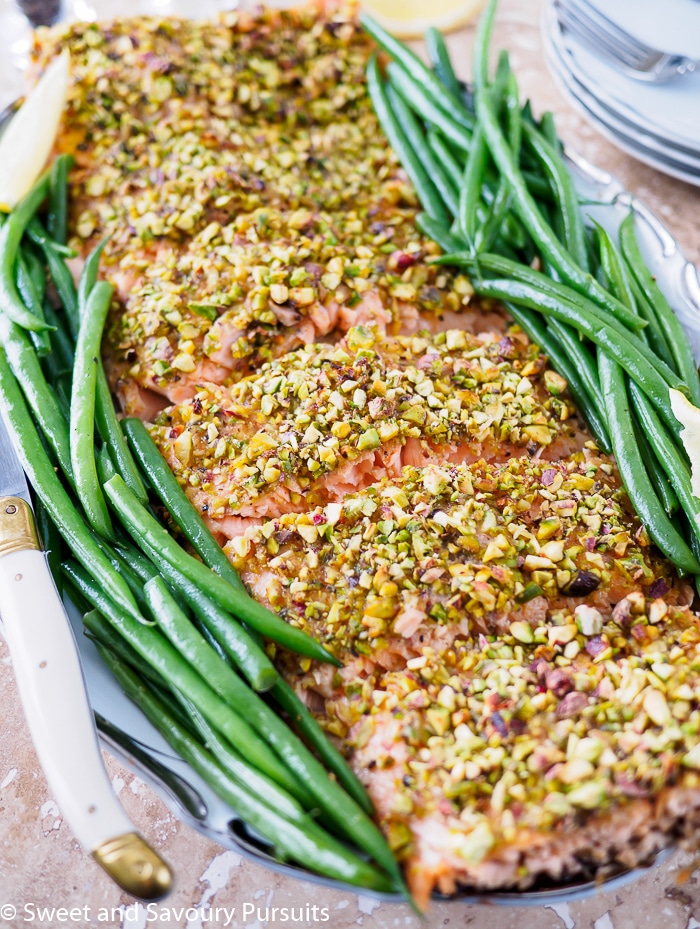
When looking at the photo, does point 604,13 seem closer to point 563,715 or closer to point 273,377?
point 273,377

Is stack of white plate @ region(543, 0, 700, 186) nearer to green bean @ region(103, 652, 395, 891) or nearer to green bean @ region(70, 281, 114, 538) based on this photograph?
green bean @ region(70, 281, 114, 538)

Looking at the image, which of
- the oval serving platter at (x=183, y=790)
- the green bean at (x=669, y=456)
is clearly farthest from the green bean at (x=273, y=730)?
the green bean at (x=669, y=456)

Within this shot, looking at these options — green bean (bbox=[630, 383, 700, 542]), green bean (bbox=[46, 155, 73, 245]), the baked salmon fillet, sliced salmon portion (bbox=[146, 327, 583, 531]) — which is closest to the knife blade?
sliced salmon portion (bbox=[146, 327, 583, 531])

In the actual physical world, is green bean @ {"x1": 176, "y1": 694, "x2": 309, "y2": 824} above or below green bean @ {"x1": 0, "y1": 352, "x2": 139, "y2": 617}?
below

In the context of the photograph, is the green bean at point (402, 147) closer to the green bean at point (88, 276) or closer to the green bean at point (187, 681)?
the green bean at point (88, 276)

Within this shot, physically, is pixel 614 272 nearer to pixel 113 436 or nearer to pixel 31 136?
pixel 113 436

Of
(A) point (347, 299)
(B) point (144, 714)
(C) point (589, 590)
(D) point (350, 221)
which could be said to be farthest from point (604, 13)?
(B) point (144, 714)
